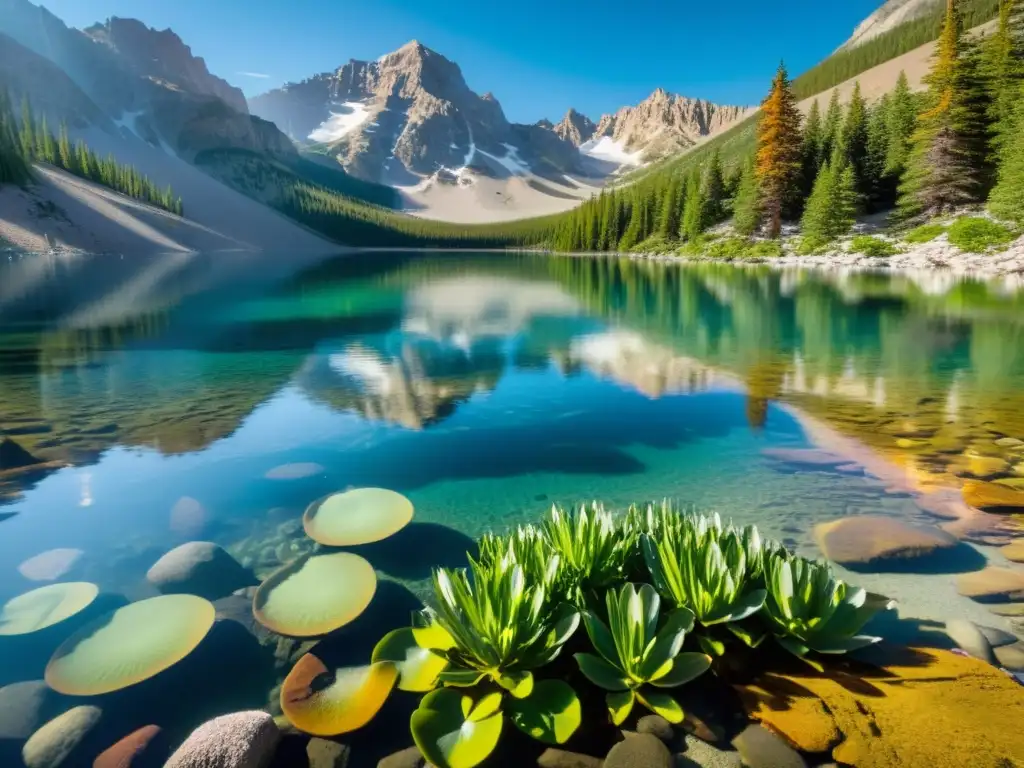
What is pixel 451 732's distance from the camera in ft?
11.5

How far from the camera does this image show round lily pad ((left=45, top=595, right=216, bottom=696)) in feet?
13.9

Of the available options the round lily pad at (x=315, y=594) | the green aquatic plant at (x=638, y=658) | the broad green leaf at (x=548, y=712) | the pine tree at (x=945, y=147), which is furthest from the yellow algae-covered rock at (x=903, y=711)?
the pine tree at (x=945, y=147)

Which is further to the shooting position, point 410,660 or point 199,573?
point 199,573

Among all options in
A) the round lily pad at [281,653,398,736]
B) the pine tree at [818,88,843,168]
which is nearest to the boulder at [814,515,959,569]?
the round lily pad at [281,653,398,736]

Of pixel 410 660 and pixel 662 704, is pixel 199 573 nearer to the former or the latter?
pixel 410 660

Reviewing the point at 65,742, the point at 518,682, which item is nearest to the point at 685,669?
the point at 518,682

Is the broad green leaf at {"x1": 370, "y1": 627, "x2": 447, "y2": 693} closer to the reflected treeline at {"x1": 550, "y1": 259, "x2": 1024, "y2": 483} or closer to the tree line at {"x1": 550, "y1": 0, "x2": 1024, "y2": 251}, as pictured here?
the reflected treeline at {"x1": 550, "y1": 259, "x2": 1024, "y2": 483}

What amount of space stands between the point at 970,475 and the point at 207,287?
48.5 m

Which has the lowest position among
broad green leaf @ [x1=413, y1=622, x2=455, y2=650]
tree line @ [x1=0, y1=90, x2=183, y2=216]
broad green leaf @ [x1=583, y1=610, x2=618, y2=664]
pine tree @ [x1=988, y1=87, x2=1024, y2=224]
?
broad green leaf @ [x1=413, y1=622, x2=455, y2=650]

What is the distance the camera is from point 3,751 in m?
3.68

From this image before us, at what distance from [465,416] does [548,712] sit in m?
8.67

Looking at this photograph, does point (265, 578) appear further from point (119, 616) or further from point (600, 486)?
point (600, 486)

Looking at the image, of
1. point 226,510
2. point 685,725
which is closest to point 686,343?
point 226,510

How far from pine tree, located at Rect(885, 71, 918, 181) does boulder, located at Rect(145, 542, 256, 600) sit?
80573 millimetres
